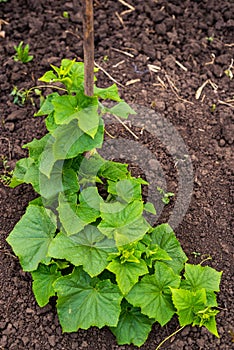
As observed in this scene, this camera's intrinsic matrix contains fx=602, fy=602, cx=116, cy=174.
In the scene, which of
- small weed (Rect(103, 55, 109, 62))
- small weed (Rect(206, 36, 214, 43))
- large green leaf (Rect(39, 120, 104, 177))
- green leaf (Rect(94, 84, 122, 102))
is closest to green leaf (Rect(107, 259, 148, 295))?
large green leaf (Rect(39, 120, 104, 177))

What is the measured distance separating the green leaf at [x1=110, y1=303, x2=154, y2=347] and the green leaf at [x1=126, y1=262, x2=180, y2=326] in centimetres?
10

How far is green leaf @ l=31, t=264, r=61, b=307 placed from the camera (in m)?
3.34

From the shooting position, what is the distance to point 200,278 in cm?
345

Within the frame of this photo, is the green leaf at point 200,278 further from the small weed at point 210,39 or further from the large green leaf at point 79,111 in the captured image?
the small weed at point 210,39

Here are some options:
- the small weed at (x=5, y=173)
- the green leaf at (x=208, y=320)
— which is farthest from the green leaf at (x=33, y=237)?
the green leaf at (x=208, y=320)

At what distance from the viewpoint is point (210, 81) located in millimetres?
4586

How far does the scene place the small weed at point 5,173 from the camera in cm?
388

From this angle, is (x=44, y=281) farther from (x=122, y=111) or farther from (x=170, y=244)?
(x=122, y=111)

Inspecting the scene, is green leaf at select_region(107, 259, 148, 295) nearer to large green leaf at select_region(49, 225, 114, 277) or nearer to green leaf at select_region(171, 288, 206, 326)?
large green leaf at select_region(49, 225, 114, 277)

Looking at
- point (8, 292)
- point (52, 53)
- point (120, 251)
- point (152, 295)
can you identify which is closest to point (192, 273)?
point (152, 295)

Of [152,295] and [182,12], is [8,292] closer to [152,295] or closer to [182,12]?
[152,295]

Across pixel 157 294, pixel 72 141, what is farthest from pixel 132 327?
pixel 72 141

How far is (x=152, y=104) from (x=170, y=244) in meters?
1.22

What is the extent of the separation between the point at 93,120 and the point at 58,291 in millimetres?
954
